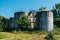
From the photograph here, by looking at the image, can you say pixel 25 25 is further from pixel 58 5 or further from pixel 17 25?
pixel 58 5

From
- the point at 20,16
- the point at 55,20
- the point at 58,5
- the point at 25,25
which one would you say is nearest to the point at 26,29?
the point at 25,25

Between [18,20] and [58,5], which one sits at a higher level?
[58,5]

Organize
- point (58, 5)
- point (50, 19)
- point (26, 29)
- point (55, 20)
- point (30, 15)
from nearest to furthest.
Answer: point (50, 19) < point (26, 29) < point (30, 15) < point (55, 20) < point (58, 5)

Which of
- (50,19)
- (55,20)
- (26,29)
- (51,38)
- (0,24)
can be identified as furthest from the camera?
(0,24)

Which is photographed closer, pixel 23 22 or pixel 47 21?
pixel 47 21

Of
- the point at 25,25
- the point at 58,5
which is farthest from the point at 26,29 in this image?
the point at 58,5

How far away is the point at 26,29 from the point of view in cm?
4097

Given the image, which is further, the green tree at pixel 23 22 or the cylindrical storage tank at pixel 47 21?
the green tree at pixel 23 22

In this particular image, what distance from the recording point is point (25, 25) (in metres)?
41.2

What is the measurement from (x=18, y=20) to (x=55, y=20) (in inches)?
418

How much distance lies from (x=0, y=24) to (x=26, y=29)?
12.6 meters

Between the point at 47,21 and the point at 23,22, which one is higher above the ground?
the point at 47,21

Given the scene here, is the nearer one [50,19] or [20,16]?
[50,19]

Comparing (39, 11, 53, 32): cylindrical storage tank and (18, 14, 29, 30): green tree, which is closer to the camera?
(39, 11, 53, 32): cylindrical storage tank
